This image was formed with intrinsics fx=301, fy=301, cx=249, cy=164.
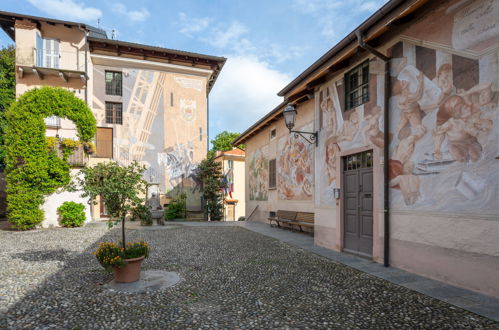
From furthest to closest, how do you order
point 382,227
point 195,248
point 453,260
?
point 195,248 < point 382,227 < point 453,260

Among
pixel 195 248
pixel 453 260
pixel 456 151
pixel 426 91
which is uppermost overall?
pixel 426 91

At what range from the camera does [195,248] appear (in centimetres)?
891

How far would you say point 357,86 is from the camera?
755 centimetres

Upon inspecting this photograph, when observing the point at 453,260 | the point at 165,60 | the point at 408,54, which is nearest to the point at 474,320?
the point at 453,260

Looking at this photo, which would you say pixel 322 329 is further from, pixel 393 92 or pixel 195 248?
pixel 195 248

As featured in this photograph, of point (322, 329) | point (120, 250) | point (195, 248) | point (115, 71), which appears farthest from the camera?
point (115, 71)

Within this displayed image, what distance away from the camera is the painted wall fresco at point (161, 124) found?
19922mm

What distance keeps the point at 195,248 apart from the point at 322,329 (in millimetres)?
5875

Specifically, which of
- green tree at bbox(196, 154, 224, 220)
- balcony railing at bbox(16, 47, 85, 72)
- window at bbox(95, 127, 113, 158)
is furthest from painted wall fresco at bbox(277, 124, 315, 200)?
balcony railing at bbox(16, 47, 85, 72)

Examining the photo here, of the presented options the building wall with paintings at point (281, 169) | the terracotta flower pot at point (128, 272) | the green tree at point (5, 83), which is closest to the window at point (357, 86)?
the building wall with paintings at point (281, 169)

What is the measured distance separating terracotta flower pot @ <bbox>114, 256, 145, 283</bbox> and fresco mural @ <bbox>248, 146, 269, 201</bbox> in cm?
1049

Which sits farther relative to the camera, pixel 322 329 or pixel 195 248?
pixel 195 248

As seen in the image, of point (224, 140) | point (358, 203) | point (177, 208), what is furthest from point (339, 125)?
point (224, 140)

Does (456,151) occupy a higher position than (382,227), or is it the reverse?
(456,151)
